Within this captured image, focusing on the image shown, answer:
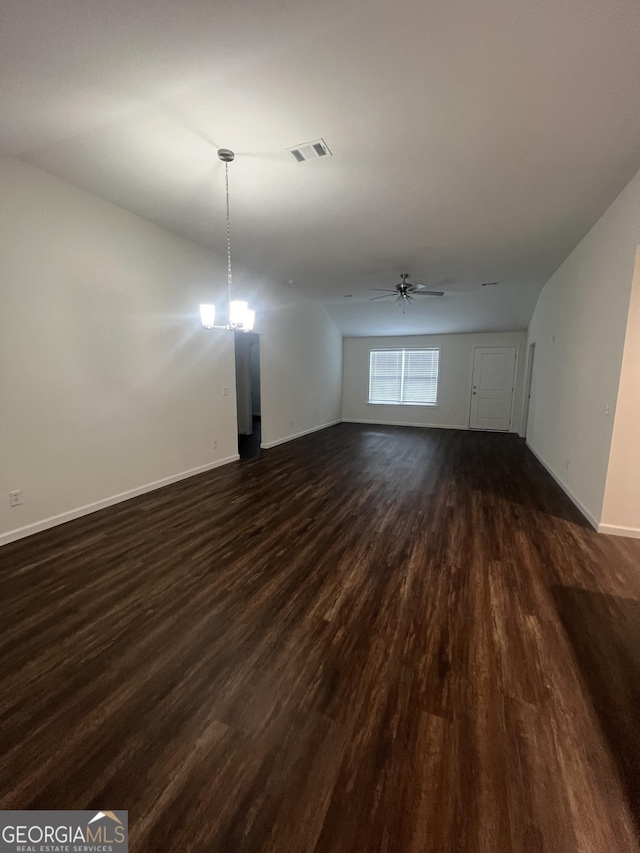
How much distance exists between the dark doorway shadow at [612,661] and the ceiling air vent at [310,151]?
347 centimetres

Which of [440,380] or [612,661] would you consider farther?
[440,380]

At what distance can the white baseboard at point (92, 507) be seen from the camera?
2.85m

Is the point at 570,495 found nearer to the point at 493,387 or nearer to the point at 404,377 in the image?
the point at 493,387

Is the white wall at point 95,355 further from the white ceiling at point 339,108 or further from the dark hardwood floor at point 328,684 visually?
the dark hardwood floor at point 328,684

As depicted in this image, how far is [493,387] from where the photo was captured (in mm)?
8352

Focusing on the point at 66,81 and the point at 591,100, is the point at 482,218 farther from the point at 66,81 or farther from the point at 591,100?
the point at 66,81

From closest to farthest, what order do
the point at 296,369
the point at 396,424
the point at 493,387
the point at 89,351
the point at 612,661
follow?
1. the point at 612,661
2. the point at 89,351
3. the point at 296,369
4. the point at 493,387
5. the point at 396,424

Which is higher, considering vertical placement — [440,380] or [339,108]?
[339,108]

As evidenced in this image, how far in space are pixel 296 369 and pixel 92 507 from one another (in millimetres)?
4491

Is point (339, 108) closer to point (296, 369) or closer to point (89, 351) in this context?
point (89, 351)

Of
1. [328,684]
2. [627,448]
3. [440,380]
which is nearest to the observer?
[328,684]

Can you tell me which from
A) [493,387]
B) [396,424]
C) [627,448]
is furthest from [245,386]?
[627,448]

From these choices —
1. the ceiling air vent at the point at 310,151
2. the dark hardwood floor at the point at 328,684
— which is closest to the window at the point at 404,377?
the dark hardwood floor at the point at 328,684

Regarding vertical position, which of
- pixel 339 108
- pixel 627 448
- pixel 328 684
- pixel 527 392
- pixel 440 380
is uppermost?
pixel 339 108
